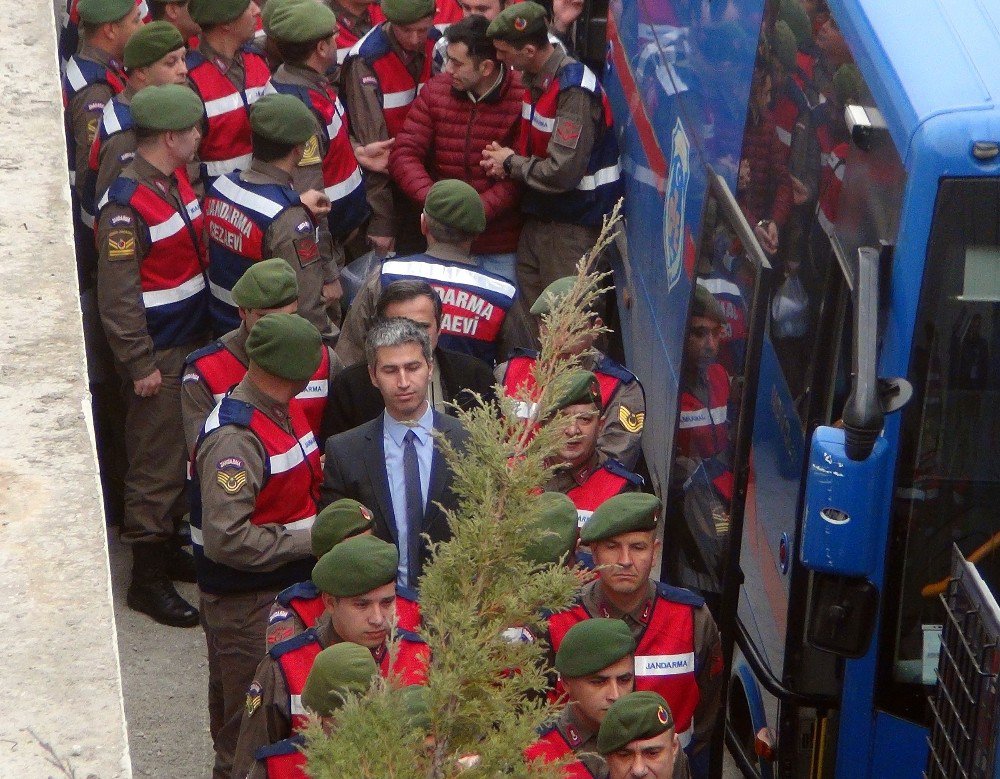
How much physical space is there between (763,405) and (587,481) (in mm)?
702

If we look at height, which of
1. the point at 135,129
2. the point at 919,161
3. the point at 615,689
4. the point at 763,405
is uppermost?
the point at 135,129

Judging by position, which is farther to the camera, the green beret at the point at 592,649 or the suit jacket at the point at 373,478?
the suit jacket at the point at 373,478

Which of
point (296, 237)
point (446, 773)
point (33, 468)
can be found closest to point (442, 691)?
point (446, 773)

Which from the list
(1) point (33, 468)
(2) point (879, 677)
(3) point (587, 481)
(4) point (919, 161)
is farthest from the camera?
(3) point (587, 481)

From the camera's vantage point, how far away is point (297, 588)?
180 inches

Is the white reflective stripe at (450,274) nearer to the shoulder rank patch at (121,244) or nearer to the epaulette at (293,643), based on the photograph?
the shoulder rank patch at (121,244)

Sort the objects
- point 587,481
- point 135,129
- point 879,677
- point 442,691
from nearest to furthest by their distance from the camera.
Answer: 1. point 442,691
2. point 879,677
3. point 587,481
4. point 135,129

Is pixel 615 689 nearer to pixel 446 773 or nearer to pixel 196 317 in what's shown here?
pixel 446 773

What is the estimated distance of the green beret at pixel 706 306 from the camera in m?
5.01

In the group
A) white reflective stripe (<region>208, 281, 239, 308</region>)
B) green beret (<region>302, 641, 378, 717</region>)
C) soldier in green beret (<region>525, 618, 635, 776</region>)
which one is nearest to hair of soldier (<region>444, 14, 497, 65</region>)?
white reflective stripe (<region>208, 281, 239, 308</region>)

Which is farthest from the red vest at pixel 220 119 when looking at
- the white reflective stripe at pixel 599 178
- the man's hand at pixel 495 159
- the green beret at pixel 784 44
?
the green beret at pixel 784 44

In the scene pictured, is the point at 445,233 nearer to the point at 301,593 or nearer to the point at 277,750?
the point at 301,593

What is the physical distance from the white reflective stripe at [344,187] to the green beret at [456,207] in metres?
1.19

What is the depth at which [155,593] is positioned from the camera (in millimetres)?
6434
